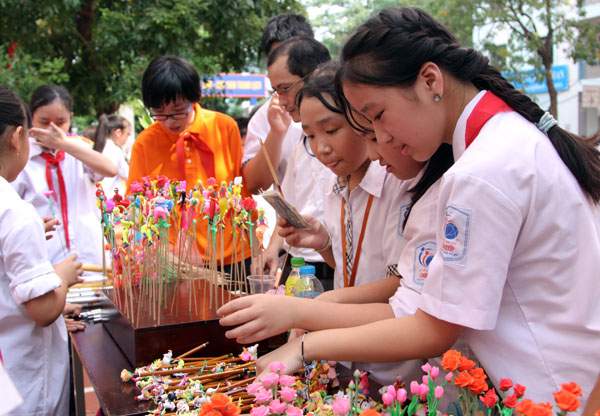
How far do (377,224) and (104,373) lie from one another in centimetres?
72

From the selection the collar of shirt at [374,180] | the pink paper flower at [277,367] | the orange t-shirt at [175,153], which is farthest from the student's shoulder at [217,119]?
the pink paper flower at [277,367]

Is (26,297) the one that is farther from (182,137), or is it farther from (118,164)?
(118,164)

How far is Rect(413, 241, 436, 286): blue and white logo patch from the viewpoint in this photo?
49.6 inches

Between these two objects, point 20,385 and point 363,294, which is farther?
point 20,385

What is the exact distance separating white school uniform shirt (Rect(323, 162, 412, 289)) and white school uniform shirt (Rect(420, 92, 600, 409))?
43cm

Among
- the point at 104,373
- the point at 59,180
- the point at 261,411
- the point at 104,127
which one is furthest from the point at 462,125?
the point at 104,127

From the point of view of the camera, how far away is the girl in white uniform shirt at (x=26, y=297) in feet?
5.45

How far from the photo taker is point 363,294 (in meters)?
1.46

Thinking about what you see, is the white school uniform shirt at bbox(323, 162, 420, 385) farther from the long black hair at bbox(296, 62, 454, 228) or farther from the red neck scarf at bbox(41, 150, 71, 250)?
the red neck scarf at bbox(41, 150, 71, 250)

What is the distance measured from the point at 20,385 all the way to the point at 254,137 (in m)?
1.26

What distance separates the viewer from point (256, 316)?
118 cm

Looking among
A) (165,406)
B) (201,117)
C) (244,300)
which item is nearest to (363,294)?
(244,300)

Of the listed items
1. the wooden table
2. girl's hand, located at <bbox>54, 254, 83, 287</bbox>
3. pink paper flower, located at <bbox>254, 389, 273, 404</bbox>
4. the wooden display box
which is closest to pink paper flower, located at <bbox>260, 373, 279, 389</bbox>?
pink paper flower, located at <bbox>254, 389, 273, 404</bbox>

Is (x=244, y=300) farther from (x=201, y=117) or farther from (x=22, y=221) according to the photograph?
(x=201, y=117)
